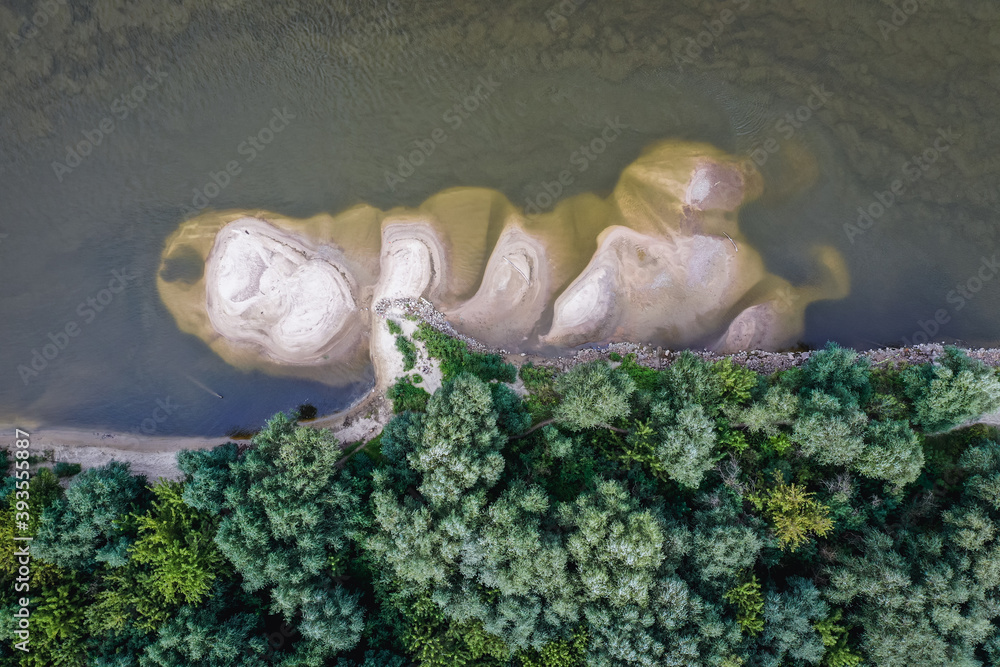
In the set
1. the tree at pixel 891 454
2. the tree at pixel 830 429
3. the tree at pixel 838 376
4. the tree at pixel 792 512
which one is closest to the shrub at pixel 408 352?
the tree at pixel 792 512

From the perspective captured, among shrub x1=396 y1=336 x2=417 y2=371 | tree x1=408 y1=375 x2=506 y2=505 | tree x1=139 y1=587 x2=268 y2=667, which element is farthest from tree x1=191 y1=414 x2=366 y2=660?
shrub x1=396 y1=336 x2=417 y2=371

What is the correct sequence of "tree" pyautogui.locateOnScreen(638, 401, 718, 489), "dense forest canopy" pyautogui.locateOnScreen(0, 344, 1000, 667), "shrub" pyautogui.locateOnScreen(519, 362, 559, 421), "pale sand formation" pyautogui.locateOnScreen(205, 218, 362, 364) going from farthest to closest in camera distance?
1. "pale sand formation" pyautogui.locateOnScreen(205, 218, 362, 364)
2. "shrub" pyautogui.locateOnScreen(519, 362, 559, 421)
3. "tree" pyautogui.locateOnScreen(638, 401, 718, 489)
4. "dense forest canopy" pyautogui.locateOnScreen(0, 344, 1000, 667)

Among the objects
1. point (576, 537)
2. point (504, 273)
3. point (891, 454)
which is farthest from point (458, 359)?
point (891, 454)

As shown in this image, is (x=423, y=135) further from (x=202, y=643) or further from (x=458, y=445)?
(x=202, y=643)

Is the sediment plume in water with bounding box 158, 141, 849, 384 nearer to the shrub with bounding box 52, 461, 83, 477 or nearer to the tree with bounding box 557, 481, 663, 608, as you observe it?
the shrub with bounding box 52, 461, 83, 477

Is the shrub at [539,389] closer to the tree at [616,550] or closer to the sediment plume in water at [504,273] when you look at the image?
the sediment plume in water at [504,273]

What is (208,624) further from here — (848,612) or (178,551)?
(848,612)
